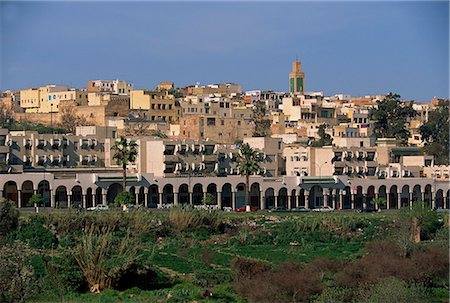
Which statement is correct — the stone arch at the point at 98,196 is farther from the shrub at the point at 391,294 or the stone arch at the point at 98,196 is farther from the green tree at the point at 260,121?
the shrub at the point at 391,294

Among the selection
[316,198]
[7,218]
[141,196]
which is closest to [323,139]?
[316,198]

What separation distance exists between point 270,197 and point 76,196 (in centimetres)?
1264

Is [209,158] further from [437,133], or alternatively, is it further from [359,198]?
[437,133]

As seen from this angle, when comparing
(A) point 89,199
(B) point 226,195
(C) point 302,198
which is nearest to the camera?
(A) point 89,199

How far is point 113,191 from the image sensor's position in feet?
204

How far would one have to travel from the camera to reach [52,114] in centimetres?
8919

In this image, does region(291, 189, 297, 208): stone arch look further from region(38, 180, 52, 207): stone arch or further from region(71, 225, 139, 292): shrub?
region(71, 225, 139, 292): shrub

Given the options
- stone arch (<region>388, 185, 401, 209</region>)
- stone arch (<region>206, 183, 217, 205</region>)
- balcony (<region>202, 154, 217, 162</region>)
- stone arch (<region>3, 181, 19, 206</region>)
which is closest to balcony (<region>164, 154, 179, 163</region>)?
balcony (<region>202, 154, 217, 162</region>)

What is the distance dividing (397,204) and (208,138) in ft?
53.3

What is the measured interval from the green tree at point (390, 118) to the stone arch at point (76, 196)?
38.1 metres

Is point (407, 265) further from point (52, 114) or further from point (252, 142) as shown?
point (52, 114)

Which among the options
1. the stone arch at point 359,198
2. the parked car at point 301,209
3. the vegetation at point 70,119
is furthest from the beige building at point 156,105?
the parked car at point 301,209

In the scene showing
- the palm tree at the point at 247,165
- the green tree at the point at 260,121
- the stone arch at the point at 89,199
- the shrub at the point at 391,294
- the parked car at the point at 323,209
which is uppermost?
the green tree at the point at 260,121

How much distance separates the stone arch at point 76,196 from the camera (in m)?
59.9
